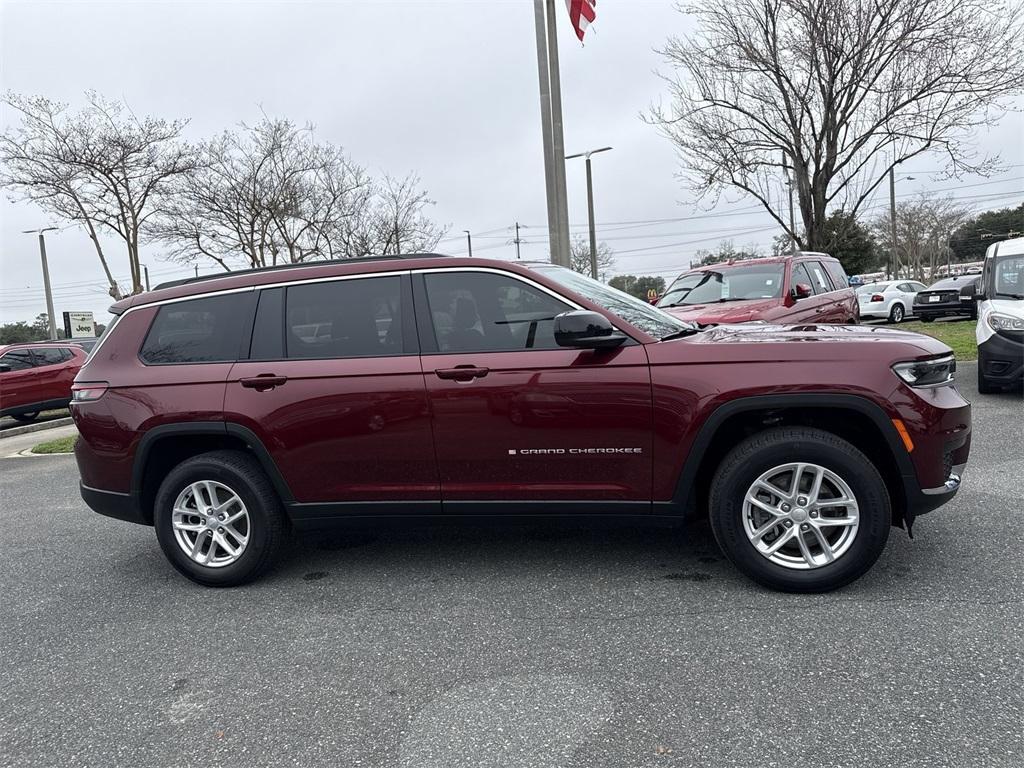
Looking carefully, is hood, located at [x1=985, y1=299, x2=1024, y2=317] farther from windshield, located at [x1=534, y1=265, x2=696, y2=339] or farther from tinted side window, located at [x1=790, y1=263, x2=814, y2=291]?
windshield, located at [x1=534, y1=265, x2=696, y2=339]

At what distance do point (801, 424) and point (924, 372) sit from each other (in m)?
0.60

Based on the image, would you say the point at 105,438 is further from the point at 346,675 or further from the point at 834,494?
the point at 834,494

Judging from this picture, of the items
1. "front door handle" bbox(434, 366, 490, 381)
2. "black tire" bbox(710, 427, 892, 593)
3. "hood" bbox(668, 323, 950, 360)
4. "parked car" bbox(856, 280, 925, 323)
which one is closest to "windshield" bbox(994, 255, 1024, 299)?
"hood" bbox(668, 323, 950, 360)

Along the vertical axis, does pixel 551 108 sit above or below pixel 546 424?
above

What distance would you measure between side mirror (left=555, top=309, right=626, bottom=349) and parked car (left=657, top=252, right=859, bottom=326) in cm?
470

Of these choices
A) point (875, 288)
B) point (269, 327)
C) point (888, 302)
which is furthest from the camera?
point (875, 288)

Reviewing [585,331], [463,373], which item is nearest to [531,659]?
[463,373]

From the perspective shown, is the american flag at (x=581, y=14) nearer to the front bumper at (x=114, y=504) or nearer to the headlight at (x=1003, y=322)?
the headlight at (x=1003, y=322)

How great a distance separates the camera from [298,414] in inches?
152

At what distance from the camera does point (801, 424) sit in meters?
3.56

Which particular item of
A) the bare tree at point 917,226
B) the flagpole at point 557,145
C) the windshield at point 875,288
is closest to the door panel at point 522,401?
the flagpole at point 557,145

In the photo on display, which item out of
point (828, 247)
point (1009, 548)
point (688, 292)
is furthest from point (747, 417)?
point (828, 247)

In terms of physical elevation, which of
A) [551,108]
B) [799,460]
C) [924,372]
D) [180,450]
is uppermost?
[551,108]

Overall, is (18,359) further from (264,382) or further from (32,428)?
(264,382)
